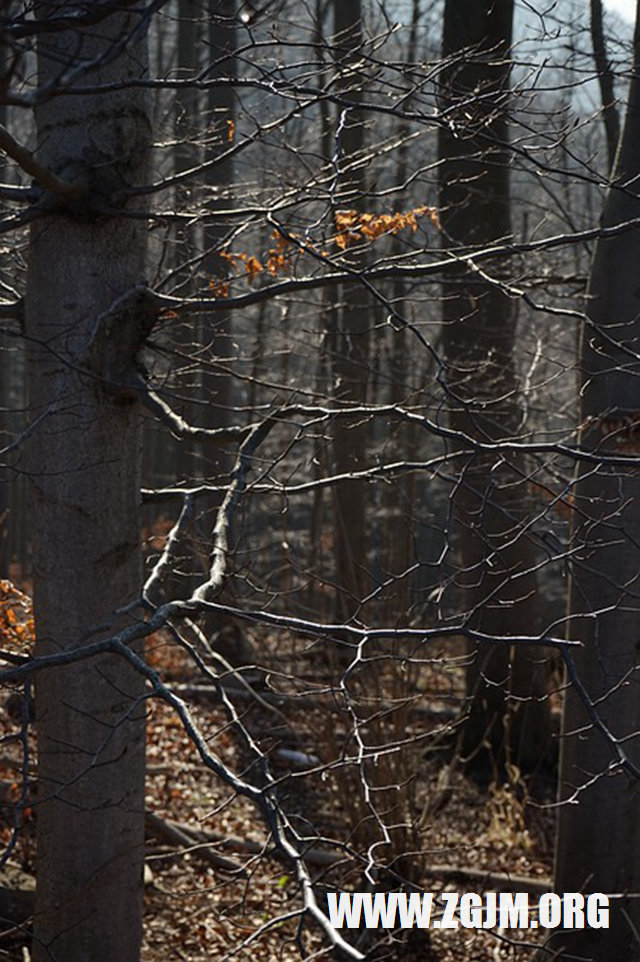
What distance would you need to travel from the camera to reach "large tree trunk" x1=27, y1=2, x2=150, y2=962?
461 centimetres

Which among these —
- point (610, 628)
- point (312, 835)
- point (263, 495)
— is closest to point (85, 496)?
point (263, 495)

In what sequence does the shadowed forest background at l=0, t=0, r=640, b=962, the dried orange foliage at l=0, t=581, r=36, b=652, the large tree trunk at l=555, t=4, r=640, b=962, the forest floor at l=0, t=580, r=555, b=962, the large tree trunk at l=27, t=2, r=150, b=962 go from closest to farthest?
1. the shadowed forest background at l=0, t=0, r=640, b=962
2. the large tree trunk at l=27, t=2, r=150, b=962
3. the dried orange foliage at l=0, t=581, r=36, b=652
4. the large tree trunk at l=555, t=4, r=640, b=962
5. the forest floor at l=0, t=580, r=555, b=962

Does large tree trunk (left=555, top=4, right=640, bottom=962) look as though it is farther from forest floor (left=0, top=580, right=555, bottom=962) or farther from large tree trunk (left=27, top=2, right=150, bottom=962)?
large tree trunk (left=27, top=2, right=150, bottom=962)

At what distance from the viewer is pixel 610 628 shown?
17.8ft

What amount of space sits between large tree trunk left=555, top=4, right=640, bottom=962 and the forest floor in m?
0.44

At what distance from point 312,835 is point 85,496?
6.64ft

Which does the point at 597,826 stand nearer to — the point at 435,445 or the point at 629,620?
the point at 629,620

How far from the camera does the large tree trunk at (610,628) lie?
17.7ft

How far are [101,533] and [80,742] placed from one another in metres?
0.90

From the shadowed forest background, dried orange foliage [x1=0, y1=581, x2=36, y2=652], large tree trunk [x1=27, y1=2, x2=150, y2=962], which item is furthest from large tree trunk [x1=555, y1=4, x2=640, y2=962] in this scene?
dried orange foliage [x1=0, y1=581, x2=36, y2=652]

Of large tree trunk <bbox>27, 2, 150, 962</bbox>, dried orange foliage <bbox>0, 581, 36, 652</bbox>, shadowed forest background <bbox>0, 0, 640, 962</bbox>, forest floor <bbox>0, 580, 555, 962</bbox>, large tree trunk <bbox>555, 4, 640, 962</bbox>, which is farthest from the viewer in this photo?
forest floor <bbox>0, 580, 555, 962</bbox>

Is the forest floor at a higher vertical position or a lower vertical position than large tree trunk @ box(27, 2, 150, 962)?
lower

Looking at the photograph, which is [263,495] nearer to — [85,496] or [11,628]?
[85,496]

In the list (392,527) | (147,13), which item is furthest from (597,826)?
(392,527)
